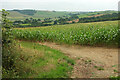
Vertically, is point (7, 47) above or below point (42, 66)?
above

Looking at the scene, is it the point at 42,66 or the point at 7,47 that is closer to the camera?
the point at 7,47

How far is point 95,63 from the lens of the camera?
6.84 meters

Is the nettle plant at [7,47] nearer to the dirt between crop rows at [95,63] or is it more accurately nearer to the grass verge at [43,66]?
the grass verge at [43,66]

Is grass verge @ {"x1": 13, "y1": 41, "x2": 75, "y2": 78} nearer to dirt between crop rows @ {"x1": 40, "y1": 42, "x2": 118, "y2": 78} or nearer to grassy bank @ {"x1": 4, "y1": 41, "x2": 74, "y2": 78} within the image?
grassy bank @ {"x1": 4, "y1": 41, "x2": 74, "y2": 78}

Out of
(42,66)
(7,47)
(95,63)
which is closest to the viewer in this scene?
(7,47)

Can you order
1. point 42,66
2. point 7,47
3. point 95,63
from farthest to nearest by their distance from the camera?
point 95,63, point 42,66, point 7,47

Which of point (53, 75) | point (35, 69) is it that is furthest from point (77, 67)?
point (35, 69)

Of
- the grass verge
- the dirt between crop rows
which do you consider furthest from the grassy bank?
the dirt between crop rows

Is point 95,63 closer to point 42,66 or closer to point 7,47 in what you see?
point 42,66

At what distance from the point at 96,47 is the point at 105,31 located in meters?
1.52

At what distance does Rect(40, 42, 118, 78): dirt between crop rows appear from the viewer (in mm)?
5835

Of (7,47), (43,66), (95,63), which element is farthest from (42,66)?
(95,63)

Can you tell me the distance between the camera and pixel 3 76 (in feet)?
16.1

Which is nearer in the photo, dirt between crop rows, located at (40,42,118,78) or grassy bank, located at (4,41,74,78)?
grassy bank, located at (4,41,74,78)
